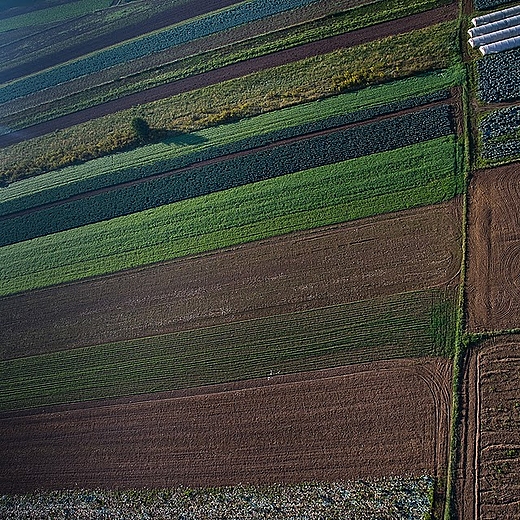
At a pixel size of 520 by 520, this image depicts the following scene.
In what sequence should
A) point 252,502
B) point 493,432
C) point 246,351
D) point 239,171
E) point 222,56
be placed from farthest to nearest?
point 222,56 → point 239,171 → point 246,351 → point 252,502 → point 493,432

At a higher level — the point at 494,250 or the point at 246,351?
the point at 494,250

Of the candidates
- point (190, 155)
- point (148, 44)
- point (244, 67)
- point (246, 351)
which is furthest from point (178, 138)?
point (246, 351)

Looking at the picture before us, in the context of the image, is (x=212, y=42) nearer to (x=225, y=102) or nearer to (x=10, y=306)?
(x=225, y=102)

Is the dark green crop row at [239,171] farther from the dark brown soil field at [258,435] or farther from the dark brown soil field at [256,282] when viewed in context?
the dark brown soil field at [258,435]

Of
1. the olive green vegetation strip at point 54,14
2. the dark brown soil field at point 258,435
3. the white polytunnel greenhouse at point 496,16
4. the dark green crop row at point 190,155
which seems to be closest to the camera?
the dark brown soil field at point 258,435

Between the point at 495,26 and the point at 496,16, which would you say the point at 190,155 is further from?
the point at 496,16

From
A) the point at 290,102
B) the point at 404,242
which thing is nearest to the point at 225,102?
the point at 290,102

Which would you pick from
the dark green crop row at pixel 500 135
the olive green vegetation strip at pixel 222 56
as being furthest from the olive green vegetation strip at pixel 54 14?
the dark green crop row at pixel 500 135
